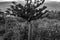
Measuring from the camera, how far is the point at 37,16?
5344 millimetres

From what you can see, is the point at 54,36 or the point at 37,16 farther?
the point at 54,36

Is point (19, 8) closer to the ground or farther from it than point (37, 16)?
farther from it

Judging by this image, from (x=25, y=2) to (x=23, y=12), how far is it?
0.62 meters

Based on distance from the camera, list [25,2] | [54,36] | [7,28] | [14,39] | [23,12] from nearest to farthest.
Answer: [23,12] → [25,2] → [14,39] → [54,36] → [7,28]

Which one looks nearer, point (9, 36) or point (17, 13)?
point (17, 13)

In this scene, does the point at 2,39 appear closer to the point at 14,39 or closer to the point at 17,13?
the point at 14,39

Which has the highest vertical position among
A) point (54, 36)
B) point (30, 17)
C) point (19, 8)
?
point (19, 8)

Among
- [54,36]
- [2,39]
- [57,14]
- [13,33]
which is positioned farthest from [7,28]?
[57,14]

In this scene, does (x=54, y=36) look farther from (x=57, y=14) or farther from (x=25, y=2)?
(x=57, y=14)

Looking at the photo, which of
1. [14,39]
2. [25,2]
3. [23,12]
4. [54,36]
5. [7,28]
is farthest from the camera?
[7,28]

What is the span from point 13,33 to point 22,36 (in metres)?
0.97

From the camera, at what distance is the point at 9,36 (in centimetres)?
776

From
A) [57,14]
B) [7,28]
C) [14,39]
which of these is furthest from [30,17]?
[57,14]

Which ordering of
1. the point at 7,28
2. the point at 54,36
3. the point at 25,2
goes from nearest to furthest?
the point at 25,2, the point at 54,36, the point at 7,28
